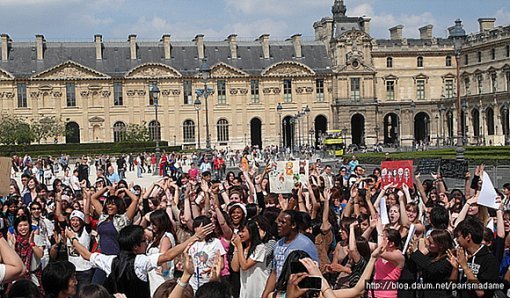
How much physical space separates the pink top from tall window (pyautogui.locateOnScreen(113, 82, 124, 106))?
5649 centimetres

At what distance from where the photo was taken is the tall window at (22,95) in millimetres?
59031

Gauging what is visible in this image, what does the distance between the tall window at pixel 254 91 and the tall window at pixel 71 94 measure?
50.2ft

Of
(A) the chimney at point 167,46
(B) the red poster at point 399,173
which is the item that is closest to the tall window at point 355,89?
(A) the chimney at point 167,46

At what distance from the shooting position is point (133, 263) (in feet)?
19.2

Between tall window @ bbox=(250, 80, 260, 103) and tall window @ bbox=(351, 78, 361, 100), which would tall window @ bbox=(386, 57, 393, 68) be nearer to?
tall window @ bbox=(351, 78, 361, 100)

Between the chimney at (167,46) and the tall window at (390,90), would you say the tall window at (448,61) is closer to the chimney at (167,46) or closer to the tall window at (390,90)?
the tall window at (390,90)

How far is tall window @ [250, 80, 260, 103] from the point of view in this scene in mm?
63062

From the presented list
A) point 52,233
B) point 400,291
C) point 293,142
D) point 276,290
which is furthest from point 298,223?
point 293,142

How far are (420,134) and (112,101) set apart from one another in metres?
29.1

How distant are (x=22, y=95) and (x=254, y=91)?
64.7ft

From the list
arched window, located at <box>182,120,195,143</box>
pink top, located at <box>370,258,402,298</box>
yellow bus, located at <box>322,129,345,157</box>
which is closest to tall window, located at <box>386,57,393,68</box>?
yellow bus, located at <box>322,129,345,157</box>

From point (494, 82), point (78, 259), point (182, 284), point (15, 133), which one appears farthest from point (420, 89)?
point (182, 284)

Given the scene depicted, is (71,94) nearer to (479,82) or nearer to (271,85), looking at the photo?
(271,85)

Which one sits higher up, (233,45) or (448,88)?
(233,45)
